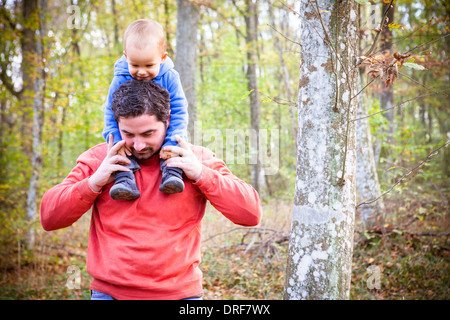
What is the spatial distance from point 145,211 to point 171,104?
2.82 feet

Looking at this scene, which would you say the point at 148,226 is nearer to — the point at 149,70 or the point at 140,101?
the point at 140,101

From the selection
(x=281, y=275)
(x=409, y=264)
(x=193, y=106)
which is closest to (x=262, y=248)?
(x=281, y=275)

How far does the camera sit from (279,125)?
16969mm

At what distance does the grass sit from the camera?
5059 mm

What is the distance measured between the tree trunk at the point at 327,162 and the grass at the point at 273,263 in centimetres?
262

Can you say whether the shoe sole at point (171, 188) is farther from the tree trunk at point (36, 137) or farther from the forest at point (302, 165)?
the tree trunk at point (36, 137)

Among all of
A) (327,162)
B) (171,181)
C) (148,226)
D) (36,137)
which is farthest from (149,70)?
(36,137)

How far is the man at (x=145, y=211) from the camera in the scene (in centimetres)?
180

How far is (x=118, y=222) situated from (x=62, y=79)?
304 inches

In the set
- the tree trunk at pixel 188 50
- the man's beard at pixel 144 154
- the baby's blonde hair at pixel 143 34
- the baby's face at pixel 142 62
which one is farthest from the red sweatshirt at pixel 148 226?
the tree trunk at pixel 188 50

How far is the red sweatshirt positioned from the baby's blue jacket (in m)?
0.37
